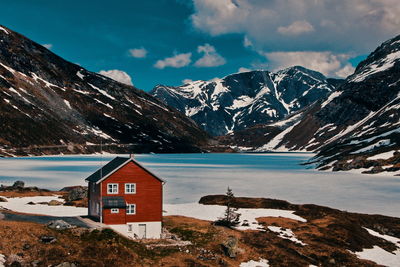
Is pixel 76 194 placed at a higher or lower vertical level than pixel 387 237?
higher

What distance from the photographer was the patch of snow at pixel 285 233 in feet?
189

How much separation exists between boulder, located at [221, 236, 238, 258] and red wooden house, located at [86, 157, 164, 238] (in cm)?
884

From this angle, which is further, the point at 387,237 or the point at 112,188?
the point at 387,237

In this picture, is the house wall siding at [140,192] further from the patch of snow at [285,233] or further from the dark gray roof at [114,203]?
the patch of snow at [285,233]

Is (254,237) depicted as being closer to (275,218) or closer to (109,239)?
(275,218)

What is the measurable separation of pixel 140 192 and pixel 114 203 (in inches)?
138

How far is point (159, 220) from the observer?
5250 centimetres

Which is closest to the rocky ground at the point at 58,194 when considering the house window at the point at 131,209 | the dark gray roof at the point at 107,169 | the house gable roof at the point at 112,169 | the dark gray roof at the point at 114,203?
the dark gray roof at the point at 107,169

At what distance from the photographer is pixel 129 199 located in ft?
169

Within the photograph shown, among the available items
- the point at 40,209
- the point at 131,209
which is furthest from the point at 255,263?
the point at 40,209

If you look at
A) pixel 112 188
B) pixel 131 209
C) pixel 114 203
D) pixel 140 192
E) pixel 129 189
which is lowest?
pixel 131 209

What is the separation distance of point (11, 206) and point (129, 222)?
30921 millimetres

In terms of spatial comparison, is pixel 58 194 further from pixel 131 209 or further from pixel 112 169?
pixel 131 209

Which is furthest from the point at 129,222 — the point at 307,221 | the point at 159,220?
the point at 307,221
